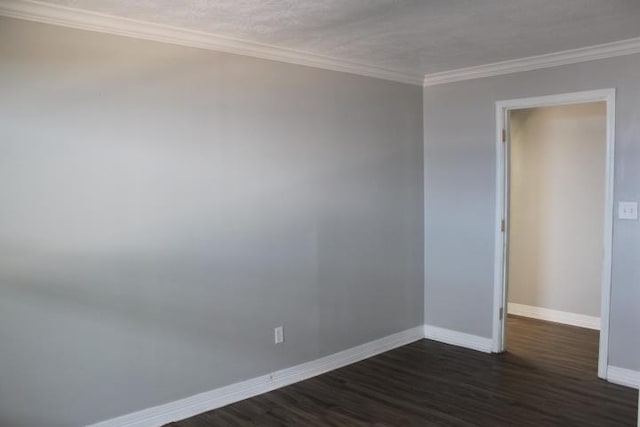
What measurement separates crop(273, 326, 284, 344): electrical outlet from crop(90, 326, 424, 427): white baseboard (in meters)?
0.22

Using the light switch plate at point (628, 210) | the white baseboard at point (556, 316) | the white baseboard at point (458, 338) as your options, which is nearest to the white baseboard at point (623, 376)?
the white baseboard at point (458, 338)

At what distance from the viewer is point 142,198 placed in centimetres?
302

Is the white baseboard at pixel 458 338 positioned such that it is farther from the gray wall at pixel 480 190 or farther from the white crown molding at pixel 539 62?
the white crown molding at pixel 539 62

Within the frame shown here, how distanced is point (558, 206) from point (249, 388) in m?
3.56

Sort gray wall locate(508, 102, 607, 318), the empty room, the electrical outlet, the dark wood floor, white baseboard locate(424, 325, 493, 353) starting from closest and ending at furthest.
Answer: the empty room
the dark wood floor
the electrical outlet
white baseboard locate(424, 325, 493, 353)
gray wall locate(508, 102, 607, 318)

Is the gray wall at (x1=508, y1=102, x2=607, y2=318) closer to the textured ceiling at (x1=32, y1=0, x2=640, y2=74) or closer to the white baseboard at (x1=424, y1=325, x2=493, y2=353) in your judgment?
the white baseboard at (x1=424, y1=325, x2=493, y2=353)

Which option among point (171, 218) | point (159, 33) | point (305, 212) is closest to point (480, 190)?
point (305, 212)

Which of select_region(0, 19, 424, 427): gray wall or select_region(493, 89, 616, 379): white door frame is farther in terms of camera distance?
select_region(493, 89, 616, 379): white door frame

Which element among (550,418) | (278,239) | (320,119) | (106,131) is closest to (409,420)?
(550,418)

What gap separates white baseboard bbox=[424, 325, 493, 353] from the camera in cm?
443

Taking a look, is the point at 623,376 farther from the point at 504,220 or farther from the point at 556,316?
the point at 556,316

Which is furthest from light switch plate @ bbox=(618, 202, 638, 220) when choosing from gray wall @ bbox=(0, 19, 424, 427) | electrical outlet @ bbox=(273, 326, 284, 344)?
electrical outlet @ bbox=(273, 326, 284, 344)

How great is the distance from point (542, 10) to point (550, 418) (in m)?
2.39

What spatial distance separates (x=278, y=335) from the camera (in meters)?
3.73
